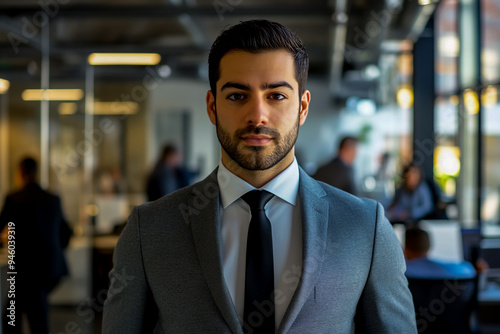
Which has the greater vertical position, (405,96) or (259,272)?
(405,96)

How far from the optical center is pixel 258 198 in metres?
1.34

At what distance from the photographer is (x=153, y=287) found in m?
1.30

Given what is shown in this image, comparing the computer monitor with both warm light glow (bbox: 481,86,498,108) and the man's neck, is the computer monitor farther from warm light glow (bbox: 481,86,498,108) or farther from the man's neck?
the man's neck

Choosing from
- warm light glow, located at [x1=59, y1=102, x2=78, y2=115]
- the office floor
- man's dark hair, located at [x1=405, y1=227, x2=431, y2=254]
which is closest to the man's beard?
man's dark hair, located at [x1=405, y1=227, x2=431, y2=254]

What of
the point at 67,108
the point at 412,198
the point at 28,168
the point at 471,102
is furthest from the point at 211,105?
the point at 67,108

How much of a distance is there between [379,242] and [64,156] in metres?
7.11

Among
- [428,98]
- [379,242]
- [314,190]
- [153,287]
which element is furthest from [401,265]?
[428,98]

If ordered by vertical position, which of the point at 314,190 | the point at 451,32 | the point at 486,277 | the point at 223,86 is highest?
the point at 451,32

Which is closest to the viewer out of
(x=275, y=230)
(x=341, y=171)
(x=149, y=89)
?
(x=275, y=230)

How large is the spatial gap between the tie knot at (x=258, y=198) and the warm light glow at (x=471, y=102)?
5883 millimetres

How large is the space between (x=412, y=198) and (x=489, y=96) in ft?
4.79

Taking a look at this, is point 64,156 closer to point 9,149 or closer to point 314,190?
point 9,149

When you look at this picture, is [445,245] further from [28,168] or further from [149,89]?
[149,89]

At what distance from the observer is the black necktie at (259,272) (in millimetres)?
1262
